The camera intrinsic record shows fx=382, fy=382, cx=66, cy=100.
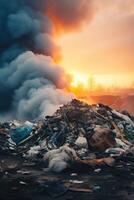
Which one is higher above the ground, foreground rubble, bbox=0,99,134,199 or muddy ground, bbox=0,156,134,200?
foreground rubble, bbox=0,99,134,199

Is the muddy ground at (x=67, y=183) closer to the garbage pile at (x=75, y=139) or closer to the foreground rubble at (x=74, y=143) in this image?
the foreground rubble at (x=74, y=143)

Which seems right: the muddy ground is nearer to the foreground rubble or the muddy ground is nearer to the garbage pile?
the foreground rubble

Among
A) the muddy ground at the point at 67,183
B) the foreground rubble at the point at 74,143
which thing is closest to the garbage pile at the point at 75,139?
the foreground rubble at the point at 74,143

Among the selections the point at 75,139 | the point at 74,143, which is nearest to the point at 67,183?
the point at 74,143

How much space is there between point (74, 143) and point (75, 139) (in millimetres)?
489

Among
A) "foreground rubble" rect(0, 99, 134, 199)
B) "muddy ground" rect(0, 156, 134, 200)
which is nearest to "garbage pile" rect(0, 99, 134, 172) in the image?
"foreground rubble" rect(0, 99, 134, 199)

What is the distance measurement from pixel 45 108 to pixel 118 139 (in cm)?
1553

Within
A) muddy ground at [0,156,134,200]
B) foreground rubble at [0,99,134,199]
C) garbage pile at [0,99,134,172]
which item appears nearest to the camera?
muddy ground at [0,156,134,200]

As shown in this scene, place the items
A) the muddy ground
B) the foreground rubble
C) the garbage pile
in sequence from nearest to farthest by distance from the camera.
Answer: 1. the muddy ground
2. the foreground rubble
3. the garbage pile

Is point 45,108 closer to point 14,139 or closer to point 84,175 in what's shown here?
point 14,139

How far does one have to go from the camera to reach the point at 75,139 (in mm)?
21312

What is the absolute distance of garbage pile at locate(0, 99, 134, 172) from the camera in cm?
1772

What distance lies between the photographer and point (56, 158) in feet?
56.5

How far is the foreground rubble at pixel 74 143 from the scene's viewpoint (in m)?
17.0
